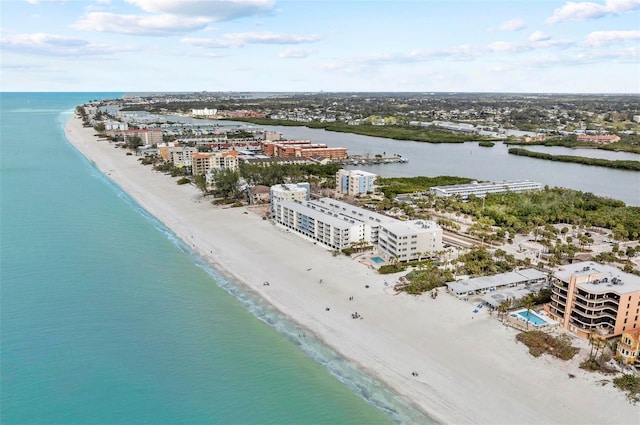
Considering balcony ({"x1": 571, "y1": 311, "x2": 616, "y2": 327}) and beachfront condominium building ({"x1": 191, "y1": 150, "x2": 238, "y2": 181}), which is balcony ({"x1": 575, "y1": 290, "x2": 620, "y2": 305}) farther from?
beachfront condominium building ({"x1": 191, "y1": 150, "x2": 238, "y2": 181})

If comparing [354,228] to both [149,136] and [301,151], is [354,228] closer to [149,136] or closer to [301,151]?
[301,151]

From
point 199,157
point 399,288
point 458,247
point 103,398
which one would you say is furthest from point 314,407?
point 199,157

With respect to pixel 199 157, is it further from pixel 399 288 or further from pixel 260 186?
pixel 399 288

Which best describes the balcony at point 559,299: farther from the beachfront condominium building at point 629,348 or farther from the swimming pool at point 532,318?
the beachfront condominium building at point 629,348

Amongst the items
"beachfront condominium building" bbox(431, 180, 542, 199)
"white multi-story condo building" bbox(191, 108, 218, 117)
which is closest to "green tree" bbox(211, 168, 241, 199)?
"beachfront condominium building" bbox(431, 180, 542, 199)

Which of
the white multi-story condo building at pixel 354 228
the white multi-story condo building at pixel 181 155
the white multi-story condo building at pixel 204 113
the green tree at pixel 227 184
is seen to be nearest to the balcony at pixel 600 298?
the white multi-story condo building at pixel 354 228
